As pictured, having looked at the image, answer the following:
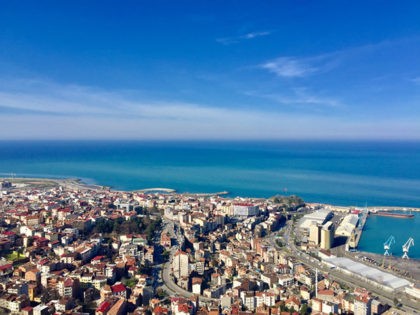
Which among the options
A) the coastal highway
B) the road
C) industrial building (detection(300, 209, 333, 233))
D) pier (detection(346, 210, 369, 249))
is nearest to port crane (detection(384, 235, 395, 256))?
pier (detection(346, 210, 369, 249))

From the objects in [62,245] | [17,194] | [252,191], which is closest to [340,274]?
[62,245]

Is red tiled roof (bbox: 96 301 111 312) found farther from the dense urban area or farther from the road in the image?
the road

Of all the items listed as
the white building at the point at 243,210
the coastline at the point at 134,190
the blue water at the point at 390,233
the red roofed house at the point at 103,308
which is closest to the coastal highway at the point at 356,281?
the blue water at the point at 390,233

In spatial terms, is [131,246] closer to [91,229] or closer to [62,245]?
[62,245]

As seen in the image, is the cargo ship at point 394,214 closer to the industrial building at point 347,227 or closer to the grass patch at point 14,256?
the industrial building at point 347,227

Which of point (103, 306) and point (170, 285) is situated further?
point (170, 285)

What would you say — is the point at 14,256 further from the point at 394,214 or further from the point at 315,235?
the point at 394,214

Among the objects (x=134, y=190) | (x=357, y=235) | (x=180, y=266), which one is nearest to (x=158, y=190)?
(x=134, y=190)
